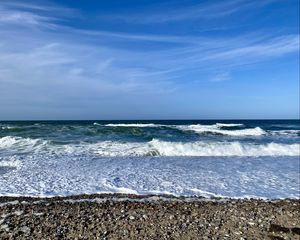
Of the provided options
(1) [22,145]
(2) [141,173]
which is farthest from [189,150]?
(1) [22,145]

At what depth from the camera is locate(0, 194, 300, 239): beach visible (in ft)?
20.0

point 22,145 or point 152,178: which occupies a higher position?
point 22,145

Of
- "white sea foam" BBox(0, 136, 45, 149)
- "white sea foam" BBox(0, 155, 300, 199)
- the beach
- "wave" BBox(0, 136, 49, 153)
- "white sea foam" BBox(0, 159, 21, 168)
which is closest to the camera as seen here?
the beach

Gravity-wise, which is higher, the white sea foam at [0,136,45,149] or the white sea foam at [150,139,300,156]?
the white sea foam at [0,136,45,149]

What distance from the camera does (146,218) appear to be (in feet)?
22.4

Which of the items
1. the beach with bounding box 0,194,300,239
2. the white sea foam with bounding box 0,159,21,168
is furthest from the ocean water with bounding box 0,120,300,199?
the beach with bounding box 0,194,300,239

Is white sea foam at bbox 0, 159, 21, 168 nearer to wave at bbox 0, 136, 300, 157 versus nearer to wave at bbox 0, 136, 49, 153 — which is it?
wave at bbox 0, 136, 300, 157

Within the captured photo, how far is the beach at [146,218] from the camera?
20.0 feet

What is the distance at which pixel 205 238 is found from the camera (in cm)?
600

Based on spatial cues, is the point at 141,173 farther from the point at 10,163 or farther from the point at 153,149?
the point at 153,149

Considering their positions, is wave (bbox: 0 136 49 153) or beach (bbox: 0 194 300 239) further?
wave (bbox: 0 136 49 153)

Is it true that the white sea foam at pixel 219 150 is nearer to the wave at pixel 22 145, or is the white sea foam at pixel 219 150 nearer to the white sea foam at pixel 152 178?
the white sea foam at pixel 152 178

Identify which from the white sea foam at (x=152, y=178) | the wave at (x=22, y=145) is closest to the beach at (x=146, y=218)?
the white sea foam at (x=152, y=178)

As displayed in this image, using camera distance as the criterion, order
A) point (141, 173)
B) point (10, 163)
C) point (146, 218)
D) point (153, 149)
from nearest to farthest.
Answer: point (146, 218), point (141, 173), point (10, 163), point (153, 149)
